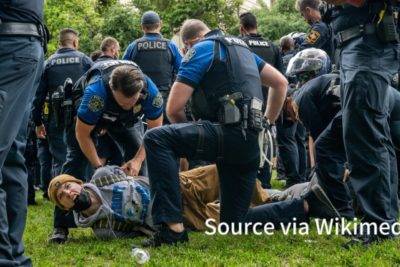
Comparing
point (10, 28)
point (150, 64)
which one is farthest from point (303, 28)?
point (10, 28)

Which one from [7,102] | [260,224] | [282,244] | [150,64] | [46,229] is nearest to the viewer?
[7,102]

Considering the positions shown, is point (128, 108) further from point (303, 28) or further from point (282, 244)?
point (303, 28)

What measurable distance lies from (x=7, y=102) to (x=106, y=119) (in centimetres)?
235

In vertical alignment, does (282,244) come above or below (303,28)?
above

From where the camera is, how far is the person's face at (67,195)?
5191 millimetres

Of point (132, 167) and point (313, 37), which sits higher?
point (313, 37)

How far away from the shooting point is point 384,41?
4430mm

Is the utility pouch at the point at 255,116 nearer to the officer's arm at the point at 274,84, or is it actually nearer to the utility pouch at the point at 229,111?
the utility pouch at the point at 229,111

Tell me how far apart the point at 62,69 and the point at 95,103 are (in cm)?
260

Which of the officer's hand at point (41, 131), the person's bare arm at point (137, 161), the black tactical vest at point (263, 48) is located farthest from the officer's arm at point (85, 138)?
the black tactical vest at point (263, 48)

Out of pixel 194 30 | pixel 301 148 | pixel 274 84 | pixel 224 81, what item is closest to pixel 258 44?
pixel 301 148

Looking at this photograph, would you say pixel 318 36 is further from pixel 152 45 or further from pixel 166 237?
pixel 166 237

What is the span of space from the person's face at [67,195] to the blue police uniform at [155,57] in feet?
11.7

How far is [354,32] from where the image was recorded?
4.49 metres
